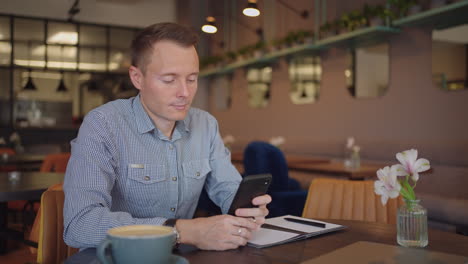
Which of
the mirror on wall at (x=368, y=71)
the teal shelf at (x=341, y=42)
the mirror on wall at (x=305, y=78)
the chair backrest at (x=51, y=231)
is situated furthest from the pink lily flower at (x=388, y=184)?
the mirror on wall at (x=305, y=78)

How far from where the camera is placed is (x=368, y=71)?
5.51m

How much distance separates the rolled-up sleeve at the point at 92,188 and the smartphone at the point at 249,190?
205mm

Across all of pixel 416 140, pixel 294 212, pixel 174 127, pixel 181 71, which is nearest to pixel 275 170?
pixel 294 212

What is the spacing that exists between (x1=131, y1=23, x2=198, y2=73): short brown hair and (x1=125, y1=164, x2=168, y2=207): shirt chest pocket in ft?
1.04

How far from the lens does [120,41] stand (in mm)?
10141

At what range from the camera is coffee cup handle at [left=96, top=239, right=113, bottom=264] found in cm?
76

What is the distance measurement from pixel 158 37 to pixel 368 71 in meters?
4.55

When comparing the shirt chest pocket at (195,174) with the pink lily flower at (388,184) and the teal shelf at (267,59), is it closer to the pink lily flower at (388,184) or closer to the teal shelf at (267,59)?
Result: the pink lily flower at (388,184)

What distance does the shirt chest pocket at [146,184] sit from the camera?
1.42m

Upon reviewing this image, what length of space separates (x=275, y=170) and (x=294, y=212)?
39cm

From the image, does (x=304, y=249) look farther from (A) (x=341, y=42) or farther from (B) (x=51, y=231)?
(A) (x=341, y=42)

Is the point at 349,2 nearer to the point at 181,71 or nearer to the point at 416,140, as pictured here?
the point at 416,140

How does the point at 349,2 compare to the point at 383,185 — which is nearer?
the point at 383,185

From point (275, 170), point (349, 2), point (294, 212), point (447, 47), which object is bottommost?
point (294, 212)
